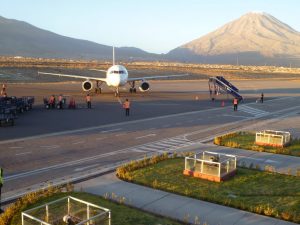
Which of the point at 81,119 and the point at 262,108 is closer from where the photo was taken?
the point at 81,119

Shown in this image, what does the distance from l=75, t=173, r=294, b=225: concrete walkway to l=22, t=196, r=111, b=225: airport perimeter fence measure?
1.94 metres

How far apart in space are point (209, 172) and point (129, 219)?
604 cm

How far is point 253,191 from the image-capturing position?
16328 mm

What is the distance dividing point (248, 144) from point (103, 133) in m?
10.5

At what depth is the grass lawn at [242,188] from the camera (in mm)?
14648

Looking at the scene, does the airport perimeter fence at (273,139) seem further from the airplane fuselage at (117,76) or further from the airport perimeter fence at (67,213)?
the airplane fuselage at (117,76)

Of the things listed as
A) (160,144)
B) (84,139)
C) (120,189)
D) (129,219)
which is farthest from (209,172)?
(84,139)

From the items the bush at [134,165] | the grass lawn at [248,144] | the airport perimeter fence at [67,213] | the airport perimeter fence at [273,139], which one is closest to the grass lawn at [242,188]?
the bush at [134,165]

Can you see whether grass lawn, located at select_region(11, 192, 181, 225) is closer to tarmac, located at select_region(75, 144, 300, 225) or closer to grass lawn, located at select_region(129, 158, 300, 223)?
tarmac, located at select_region(75, 144, 300, 225)

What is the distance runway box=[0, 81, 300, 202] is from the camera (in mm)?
18938

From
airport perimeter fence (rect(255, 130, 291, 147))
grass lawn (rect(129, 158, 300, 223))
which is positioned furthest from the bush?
airport perimeter fence (rect(255, 130, 291, 147))

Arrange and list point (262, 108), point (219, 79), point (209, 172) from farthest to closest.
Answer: point (219, 79) → point (262, 108) → point (209, 172)

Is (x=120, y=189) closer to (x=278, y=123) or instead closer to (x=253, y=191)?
(x=253, y=191)

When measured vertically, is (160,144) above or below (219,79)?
below
